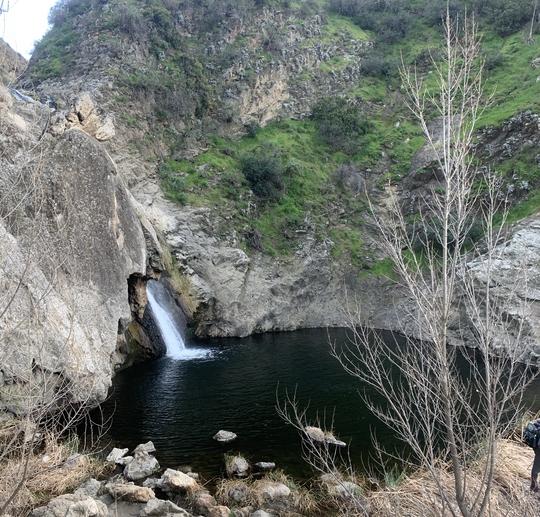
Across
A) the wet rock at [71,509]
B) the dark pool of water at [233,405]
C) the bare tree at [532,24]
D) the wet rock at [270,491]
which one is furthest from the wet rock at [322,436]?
the bare tree at [532,24]

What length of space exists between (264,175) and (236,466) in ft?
113

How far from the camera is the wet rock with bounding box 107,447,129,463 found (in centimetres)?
1593

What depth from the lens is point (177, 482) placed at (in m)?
14.1

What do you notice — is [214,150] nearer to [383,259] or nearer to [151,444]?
[383,259]

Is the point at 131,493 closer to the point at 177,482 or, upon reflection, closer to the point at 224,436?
the point at 177,482

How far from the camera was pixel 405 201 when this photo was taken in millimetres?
48125

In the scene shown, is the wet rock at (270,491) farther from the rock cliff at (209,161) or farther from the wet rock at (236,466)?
the rock cliff at (209,161)

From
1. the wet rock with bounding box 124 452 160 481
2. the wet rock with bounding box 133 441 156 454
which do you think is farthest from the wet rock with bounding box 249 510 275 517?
the wet rock with bounding box 133 441 156 454

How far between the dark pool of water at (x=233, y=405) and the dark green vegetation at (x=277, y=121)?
15.5 metres

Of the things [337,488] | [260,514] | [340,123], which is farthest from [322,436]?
[340,123]

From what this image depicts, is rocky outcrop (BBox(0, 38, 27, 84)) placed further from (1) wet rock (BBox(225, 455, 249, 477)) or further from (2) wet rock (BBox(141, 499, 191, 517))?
(1) wet rock (BBox(225, 455, 249, 477))

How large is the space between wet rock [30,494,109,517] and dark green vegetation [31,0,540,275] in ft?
103

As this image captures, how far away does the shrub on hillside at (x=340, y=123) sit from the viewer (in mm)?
54938

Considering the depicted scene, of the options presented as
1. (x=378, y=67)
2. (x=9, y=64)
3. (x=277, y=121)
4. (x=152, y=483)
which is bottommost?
(x=152, y=483)
